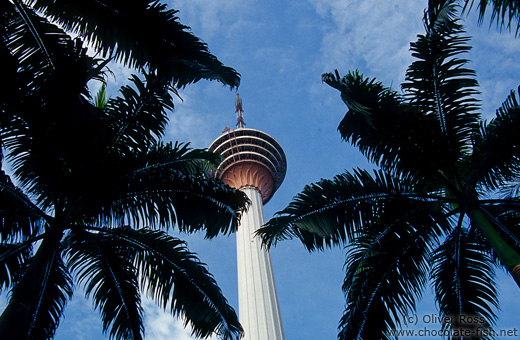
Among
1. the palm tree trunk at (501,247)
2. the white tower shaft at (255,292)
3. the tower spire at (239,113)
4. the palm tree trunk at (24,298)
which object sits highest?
the tower spire at (239,113)

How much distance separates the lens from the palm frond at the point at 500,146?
778 centimetres

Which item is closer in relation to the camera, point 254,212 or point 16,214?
point 16,214

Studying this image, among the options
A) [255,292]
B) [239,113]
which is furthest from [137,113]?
[239,113]

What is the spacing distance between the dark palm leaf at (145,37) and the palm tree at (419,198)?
2579 millimetres

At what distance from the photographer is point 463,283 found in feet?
26.7

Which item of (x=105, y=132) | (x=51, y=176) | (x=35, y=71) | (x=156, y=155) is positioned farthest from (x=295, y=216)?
(x=35, y=71)

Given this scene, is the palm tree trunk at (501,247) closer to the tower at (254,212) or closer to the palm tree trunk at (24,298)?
the palm tree trunk at (24,298)

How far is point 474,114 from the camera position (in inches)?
341

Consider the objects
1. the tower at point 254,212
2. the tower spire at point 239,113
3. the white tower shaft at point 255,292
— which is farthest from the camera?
the tower spire at point 239,113

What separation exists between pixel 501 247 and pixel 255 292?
20.1 meters

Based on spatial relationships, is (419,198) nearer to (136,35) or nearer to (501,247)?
(501,247)

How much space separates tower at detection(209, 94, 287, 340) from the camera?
2467cm

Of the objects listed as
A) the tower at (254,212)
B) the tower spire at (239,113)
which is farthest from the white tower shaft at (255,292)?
the tower spire at (239,113)

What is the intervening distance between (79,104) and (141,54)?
1.27 meters
